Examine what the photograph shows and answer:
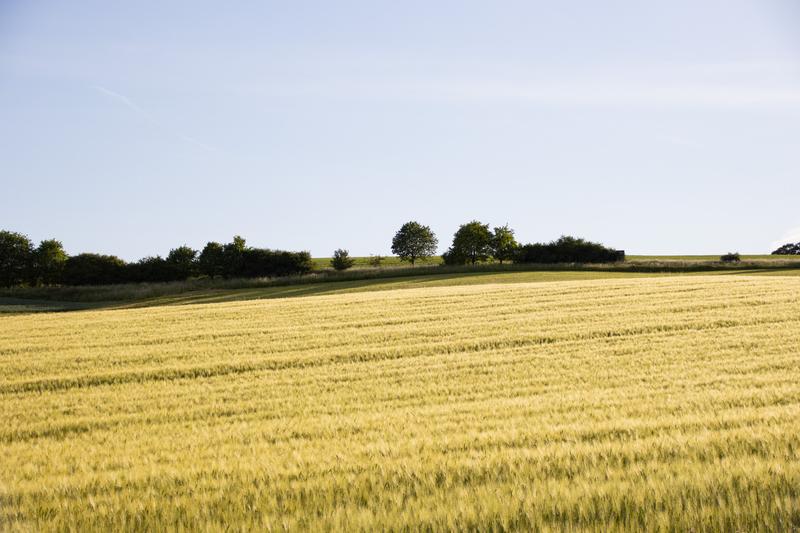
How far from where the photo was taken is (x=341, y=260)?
8919cm

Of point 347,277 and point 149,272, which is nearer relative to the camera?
point 347,277

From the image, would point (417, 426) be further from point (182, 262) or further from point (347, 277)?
point (182, 262)

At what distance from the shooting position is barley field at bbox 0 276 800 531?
4855mm

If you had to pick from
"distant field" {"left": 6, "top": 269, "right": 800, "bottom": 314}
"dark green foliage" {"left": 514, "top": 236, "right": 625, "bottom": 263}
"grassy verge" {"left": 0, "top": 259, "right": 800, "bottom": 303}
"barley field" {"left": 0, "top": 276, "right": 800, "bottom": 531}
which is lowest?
"barley field" {"left": 0, "top": 276, "right": 800, "bottom": 531}

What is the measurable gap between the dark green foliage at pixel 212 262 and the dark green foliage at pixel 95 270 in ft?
30.3

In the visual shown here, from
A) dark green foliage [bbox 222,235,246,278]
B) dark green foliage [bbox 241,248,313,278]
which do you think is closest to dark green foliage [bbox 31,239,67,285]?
dark green foliage [bbox 222,235,246,278]

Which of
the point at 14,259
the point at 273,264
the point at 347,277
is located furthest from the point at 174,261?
the point at 347,277

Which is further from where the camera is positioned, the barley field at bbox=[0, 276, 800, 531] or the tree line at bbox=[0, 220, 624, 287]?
the tree line at bbox=[0, 220, 624, 287]

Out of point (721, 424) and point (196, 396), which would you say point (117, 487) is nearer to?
point (196, 396)

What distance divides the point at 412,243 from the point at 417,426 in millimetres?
99258

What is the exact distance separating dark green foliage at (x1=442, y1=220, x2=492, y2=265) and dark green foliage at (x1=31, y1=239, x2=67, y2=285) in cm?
5382

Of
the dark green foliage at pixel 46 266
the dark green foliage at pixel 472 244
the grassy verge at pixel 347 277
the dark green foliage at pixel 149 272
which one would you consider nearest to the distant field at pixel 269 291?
the grassy verge at pixel 347 277

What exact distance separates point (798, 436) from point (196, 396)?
32.4 ft

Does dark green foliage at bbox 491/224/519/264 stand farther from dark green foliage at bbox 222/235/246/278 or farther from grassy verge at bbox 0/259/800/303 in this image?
dark green foliage at bbox 222/235/246/278
